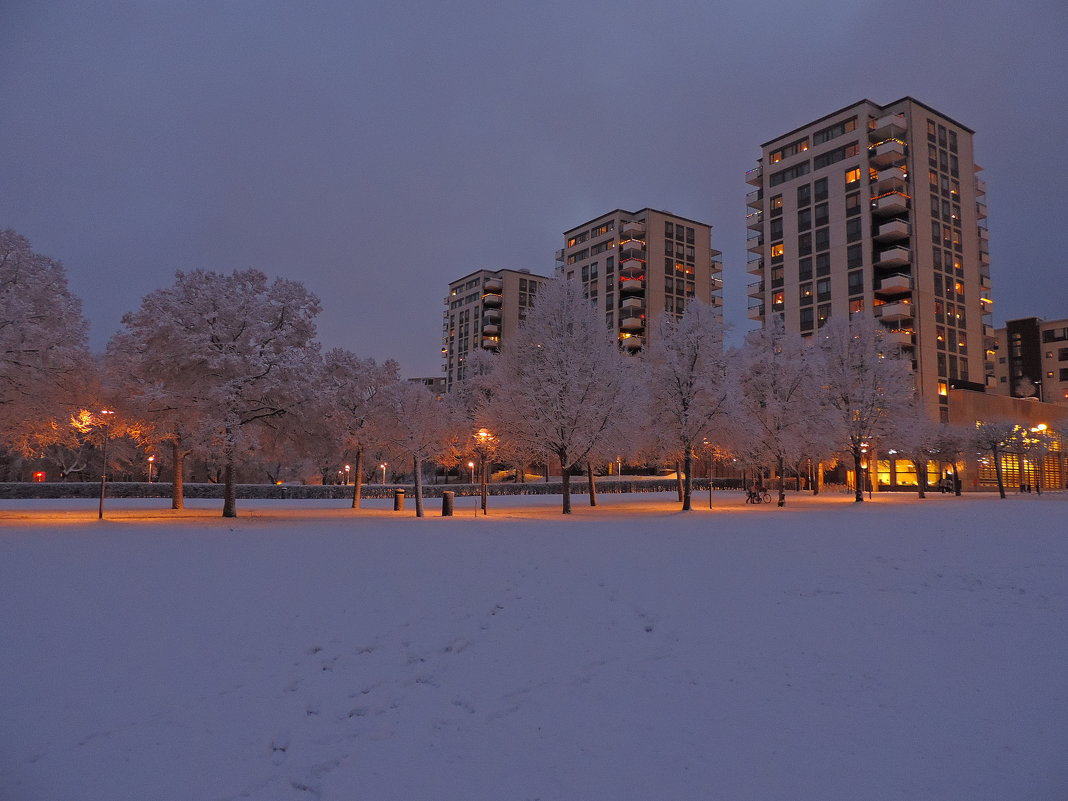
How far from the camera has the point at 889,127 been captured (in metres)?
70.2

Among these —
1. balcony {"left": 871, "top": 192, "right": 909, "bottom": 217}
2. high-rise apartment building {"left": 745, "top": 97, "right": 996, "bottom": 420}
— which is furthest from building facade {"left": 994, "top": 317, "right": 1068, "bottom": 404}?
balcony {"left": 871, "top": 192, "right": 909, "bottom": 217}

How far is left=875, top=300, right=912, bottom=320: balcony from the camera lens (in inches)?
2623

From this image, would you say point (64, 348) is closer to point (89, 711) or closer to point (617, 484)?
point (89, 711)

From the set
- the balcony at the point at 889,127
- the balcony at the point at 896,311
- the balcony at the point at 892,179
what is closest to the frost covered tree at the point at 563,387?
the balcony at the point at 896,311

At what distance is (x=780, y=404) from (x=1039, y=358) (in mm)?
95202

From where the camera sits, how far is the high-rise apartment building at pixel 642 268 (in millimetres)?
98750

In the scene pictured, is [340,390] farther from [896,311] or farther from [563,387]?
[896,311]

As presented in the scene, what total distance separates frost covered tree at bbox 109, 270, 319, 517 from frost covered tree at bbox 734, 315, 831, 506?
21.6 metres

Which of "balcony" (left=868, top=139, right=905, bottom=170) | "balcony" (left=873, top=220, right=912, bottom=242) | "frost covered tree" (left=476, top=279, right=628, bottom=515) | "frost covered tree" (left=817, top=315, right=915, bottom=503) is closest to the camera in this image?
"frost covered tree" (left=476, top=279, right=628, bottom=515)

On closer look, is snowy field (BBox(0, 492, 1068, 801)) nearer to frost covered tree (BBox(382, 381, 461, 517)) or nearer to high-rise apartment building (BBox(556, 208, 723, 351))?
frost covered tree (BBox(382, 381, 461, 517))

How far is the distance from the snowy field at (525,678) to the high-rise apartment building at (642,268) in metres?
84.4

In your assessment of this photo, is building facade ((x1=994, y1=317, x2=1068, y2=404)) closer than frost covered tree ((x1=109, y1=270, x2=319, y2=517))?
No

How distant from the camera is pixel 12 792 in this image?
5.39 m

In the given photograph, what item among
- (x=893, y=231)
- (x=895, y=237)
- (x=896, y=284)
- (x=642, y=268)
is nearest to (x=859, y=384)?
(x=896, y=284)
